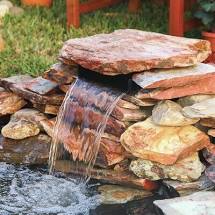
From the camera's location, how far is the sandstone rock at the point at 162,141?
4106 millimetres

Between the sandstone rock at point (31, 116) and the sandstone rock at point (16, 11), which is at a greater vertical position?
the sandstone rock at point (16, 11)

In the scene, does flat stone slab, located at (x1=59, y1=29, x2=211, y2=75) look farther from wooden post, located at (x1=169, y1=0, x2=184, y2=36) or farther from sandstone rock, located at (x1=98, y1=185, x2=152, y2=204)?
wooden post, located at (x1=169, y1=0, x2=184, y2=36)

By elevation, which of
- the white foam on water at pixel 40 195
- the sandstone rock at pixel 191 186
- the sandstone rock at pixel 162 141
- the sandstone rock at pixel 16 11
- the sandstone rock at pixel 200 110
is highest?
the sandstone rock at pixel 16 11

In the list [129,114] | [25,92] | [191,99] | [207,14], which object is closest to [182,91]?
[191,99]

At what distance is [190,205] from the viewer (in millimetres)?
3641

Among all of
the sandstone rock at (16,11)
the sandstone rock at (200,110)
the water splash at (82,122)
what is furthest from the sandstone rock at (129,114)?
the sandstone rock at (16,11)

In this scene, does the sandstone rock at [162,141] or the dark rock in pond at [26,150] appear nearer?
the sandstone rock at [162,141]

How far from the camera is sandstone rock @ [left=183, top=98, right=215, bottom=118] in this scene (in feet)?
13.4

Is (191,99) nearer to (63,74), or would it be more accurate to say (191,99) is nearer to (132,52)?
(132,52)

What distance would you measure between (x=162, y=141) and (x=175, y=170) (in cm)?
22

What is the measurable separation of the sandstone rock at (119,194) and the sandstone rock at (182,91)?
26.1 inches

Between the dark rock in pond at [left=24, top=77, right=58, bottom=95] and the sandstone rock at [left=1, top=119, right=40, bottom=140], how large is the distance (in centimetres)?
29

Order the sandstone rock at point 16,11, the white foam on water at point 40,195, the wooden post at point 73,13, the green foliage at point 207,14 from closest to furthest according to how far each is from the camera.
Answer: the white foam on water at point 40,195
the green foliage at point 207,14
the wooden post at point 73,13
the sandstone rock at point 16,11

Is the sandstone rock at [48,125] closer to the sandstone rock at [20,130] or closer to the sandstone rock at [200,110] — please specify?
the sandstone rock at [20,130]
